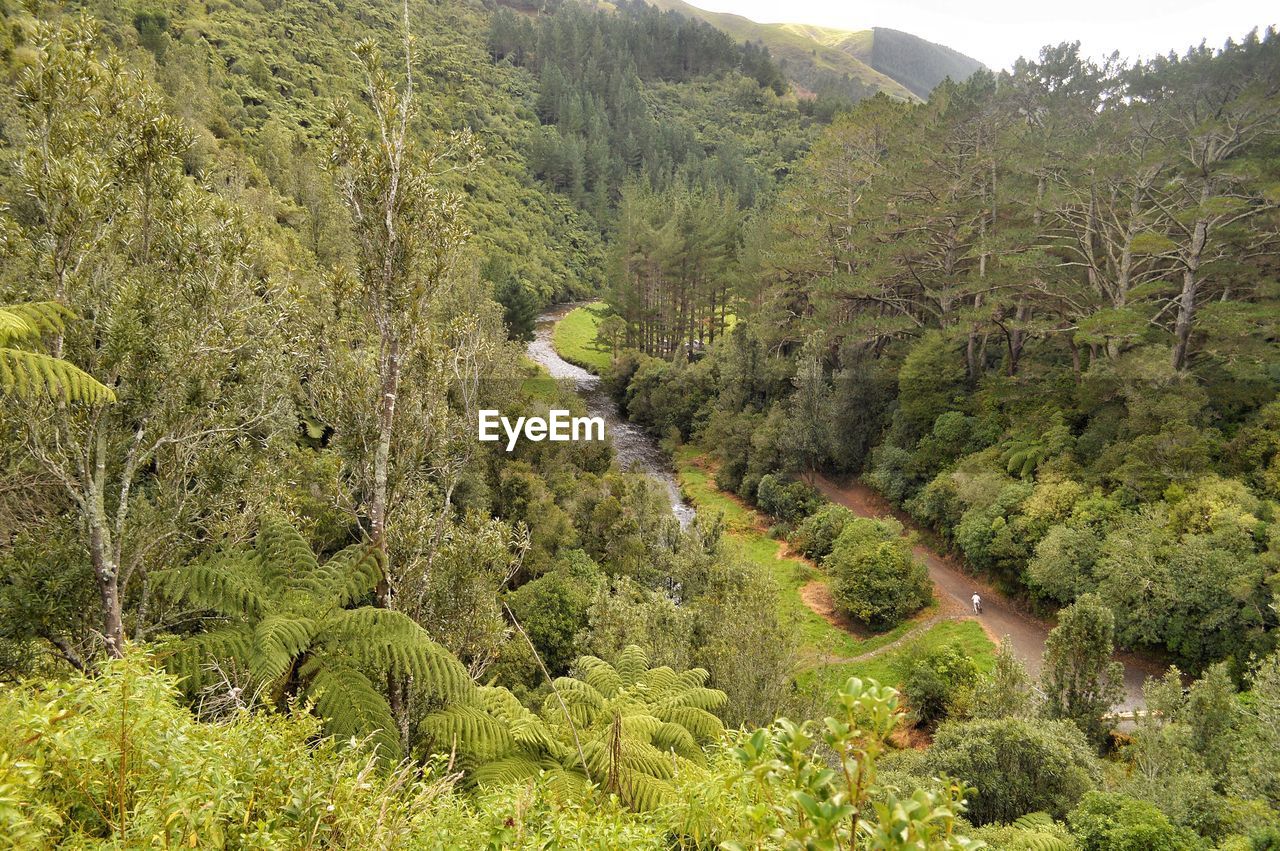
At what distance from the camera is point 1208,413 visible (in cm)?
1998

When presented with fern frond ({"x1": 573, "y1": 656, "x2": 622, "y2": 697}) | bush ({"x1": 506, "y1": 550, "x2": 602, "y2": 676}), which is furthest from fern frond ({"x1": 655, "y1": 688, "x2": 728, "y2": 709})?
bush ({"x1": 506, "y1": 550, "x2": 602, "y2": 676})

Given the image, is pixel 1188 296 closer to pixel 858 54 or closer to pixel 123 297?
pixel 123 297

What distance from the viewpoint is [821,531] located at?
87.6 ft

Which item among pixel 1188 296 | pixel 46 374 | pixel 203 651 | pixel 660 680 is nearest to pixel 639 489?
pixel 660 680

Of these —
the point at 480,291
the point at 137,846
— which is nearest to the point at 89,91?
the point at 137,846

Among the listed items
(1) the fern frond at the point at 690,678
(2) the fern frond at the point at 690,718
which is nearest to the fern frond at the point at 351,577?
(2) the fern frond at the point at 690,718

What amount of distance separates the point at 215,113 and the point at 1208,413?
44959mm

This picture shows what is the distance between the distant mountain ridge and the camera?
139m

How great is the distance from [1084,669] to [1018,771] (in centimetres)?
399

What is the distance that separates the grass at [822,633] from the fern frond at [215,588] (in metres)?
11.2

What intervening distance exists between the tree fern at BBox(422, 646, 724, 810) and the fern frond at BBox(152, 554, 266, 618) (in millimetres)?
2294

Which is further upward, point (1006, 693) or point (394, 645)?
point (394, 645)

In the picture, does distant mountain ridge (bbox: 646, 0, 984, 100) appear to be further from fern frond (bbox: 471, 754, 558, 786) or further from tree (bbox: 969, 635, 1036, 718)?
fern frond (bbox: 471, 754, 558, 786)

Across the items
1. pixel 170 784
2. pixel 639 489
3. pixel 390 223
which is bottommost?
pixel 639 489
